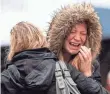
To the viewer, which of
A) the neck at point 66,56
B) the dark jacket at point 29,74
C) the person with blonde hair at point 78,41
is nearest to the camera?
the dark jacket at point 29,74

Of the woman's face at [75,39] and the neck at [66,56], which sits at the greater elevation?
the woman's face at [75,39]

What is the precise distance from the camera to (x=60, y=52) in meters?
3.20

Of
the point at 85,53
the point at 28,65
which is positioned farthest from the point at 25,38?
the point at 85,53

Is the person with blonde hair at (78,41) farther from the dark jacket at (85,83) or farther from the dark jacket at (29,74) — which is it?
the dark jacket at (29,74)

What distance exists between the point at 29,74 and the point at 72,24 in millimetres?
547

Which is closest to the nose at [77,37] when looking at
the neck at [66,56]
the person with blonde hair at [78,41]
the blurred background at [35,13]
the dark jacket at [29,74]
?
the person with blonde hair at [78,41]

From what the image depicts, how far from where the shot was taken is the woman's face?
3201mm

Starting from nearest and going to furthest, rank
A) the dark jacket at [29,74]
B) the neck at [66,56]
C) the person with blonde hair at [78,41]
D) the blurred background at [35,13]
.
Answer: the dark jacket at [29,74], the person with blonde hair at [78,41], the neck at [66,56], the blurred background at [35,13]

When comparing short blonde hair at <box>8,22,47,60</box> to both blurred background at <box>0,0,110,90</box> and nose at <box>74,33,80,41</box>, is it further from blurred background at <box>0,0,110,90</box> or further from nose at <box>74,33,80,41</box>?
blurred background at <box>0,0,110,90</box>

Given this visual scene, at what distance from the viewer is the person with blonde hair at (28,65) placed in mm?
2953

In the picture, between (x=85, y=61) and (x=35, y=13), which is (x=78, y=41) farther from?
(x=35, y=13)

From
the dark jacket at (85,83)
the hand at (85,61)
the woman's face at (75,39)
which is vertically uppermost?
the woman's face at (75,39)

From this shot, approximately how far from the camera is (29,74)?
2.97 meters

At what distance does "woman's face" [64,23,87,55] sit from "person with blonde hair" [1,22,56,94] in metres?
0.16
